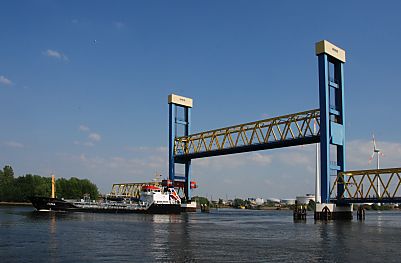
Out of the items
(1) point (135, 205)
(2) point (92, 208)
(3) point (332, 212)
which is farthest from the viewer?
(2) point (92, 208)

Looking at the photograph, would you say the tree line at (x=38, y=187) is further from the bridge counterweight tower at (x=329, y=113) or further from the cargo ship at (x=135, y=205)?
the bridge counterweight tower at (x=329, y=113)

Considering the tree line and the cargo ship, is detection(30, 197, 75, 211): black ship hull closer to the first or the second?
the cargo ship

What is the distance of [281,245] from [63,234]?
1909 cm

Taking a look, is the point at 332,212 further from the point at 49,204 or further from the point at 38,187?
the point at 38,187

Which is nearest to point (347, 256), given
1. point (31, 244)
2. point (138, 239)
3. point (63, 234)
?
point (138, 239)

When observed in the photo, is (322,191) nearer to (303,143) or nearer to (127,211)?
(303,143)

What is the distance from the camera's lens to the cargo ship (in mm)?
89562

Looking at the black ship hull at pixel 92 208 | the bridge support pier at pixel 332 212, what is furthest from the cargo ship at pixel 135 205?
the bridge support pier at pixel 332 212

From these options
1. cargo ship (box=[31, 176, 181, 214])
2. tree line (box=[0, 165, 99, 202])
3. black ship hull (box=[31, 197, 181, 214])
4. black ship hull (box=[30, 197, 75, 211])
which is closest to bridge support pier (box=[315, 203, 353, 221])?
black ship hull (box=[31, 197, 181, 214])

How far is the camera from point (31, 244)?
30.6m

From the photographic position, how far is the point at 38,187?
506 ft

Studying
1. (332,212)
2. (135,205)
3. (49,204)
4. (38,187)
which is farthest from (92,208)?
(38,187)

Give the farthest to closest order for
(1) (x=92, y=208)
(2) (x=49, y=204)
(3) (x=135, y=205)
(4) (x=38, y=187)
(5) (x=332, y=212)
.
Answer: (4) (x=38, y=187)
(1) (x=92, y=208)
(3) (x=135, y=205)
(2) (x=49, y=204)
(5) (x=332, y=212)

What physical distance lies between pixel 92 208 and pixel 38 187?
70.4 metres
